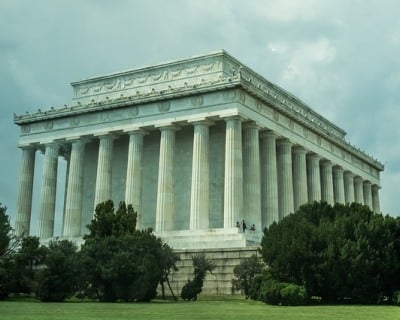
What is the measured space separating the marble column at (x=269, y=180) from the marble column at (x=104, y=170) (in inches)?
702

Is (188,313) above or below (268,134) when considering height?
below

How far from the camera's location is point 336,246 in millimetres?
38844

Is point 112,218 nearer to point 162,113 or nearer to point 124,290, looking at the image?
point 124,290

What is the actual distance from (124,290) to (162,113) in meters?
31.2

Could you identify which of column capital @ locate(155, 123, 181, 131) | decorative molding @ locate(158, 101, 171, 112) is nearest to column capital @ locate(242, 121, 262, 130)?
column capital @ locate(155, 123, 181, 131)

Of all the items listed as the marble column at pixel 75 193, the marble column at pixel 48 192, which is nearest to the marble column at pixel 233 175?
the marble column at pixel 75 193

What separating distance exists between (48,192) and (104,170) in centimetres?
886

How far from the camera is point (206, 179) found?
64062 mm

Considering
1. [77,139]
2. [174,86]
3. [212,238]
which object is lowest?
[212,238]

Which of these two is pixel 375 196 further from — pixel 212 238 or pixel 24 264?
pixel 24 264

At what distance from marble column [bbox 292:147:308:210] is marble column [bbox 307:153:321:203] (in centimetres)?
285

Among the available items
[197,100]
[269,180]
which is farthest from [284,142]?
[197,100]

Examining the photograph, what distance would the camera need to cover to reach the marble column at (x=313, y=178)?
79438 mm

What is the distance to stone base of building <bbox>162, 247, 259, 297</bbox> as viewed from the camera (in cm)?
4806
